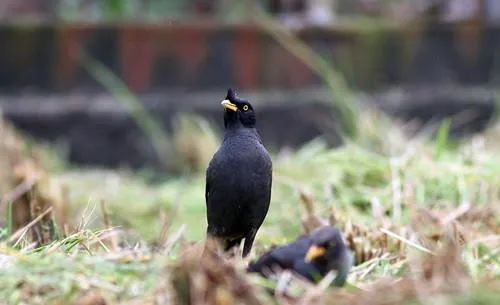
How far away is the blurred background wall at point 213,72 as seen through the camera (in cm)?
981

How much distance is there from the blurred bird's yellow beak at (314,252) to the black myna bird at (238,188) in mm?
792

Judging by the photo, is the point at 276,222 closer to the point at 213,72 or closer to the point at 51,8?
the point at 213,72

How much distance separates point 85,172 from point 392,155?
3.31m

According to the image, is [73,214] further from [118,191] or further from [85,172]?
[85,172]

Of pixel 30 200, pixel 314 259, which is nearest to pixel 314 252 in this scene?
pixel 314 259

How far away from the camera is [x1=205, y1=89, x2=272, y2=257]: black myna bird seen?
3512mm

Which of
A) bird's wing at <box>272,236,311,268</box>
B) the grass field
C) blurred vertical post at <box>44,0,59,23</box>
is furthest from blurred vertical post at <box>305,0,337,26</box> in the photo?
bird's wing at <box>272,236,311,268</box>

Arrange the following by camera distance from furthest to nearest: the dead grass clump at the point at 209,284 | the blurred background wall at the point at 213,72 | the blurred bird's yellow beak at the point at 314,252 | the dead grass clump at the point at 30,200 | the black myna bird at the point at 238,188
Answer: the blurred background wall at the point at 213,72, the dead grass clump at the point at 30,200, the black myna bird at the point at 238,188, the blurred bird's yellow beak at the point at 314,252, the dead grass clump at the point at 209,284

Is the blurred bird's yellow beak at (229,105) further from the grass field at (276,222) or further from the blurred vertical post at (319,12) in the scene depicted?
the blurred vertical post at (319,12)

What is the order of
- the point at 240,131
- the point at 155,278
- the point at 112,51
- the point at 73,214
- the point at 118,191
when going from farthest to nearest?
1. the point at 112,51
2. the point at 118,191
3. the point at 73,214
4. the point at 240,131
5. the point at 155,278

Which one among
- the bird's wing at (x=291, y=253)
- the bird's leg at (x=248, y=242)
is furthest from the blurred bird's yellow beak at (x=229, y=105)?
the bird's wing at (x=291, y=253)

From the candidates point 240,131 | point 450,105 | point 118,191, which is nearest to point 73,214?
point 118,191

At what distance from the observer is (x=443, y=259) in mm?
2516

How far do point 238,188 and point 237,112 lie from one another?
341 mm
